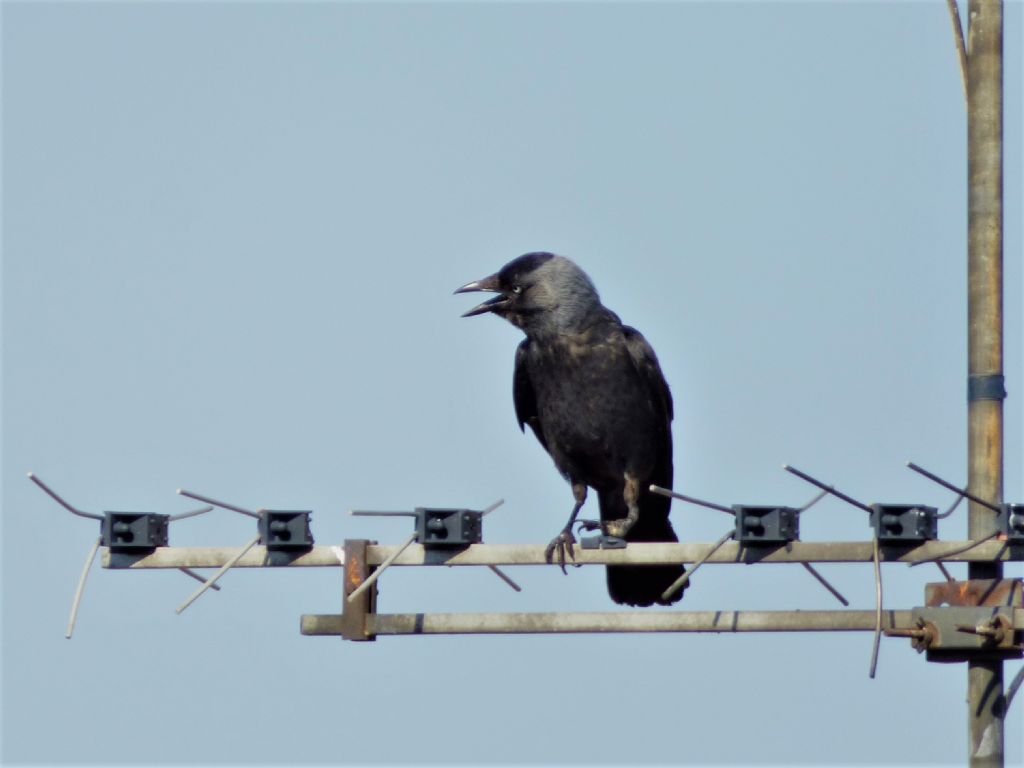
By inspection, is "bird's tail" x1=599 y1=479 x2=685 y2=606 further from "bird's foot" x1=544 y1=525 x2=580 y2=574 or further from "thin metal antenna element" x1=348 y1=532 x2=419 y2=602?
"thin metal antenna element" x1=348 y1=532 x2=419 y2=602

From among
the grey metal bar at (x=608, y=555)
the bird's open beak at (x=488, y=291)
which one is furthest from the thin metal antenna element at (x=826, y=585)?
the bird's open beak at (x=488, y=291)

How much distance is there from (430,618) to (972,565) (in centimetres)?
203

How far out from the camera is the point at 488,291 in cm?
1054

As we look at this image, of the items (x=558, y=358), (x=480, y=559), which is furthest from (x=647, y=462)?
(x=480, y=559)

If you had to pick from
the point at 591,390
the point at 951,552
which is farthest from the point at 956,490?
the point at 591,390

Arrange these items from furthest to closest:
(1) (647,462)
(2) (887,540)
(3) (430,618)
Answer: (1) (647,462)
(3) (430,618)
(2) (887,540)

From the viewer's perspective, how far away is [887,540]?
668 cm

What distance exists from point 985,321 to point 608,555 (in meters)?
1.71

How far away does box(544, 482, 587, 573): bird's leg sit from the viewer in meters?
7.34

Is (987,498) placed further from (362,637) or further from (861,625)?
(362,637)

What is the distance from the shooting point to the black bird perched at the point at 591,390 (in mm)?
10203

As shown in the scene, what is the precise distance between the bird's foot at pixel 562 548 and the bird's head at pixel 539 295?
1.40 m

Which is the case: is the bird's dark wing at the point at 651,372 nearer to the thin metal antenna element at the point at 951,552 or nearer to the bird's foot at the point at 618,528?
the bird's foot at the point at 618,528

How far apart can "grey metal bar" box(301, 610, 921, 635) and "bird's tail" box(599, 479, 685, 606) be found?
2.02m
